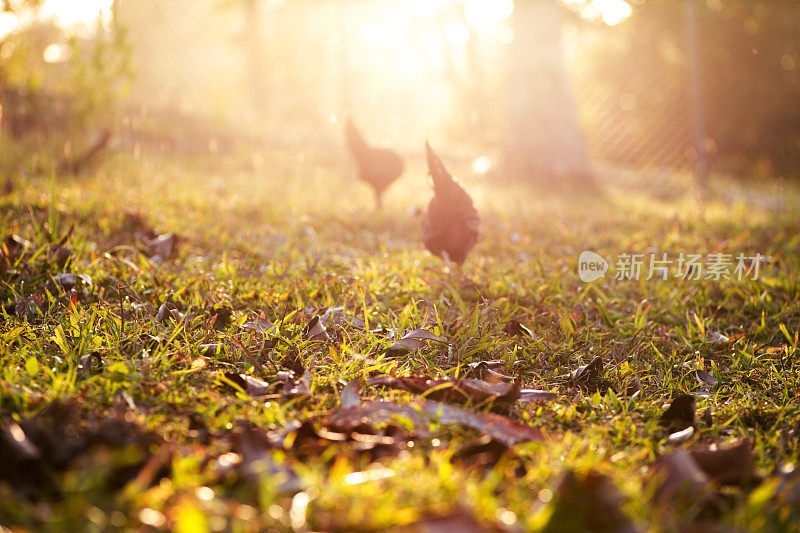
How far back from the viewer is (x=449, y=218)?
2824mm

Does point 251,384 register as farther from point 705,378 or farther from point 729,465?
point 705,378

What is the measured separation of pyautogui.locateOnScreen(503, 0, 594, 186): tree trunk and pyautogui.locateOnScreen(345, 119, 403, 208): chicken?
3964 mm

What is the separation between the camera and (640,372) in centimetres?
224

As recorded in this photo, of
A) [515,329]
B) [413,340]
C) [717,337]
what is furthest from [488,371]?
[717,337]

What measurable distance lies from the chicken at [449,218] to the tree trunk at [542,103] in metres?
5.61

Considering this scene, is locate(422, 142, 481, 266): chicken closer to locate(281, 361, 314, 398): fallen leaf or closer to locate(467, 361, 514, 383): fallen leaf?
locate(467, 361, 514, 383): fallen leaf

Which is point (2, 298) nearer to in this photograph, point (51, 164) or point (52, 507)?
point (52, 507)

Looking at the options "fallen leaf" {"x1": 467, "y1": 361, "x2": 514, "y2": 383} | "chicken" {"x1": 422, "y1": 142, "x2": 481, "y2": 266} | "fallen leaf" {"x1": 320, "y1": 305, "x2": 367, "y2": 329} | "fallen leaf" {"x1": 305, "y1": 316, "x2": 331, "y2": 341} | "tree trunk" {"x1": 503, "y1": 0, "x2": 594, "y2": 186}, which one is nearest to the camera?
"fallen leaf" {"x1": 467, "y1": 361, "x2": 514, "y2": 383}

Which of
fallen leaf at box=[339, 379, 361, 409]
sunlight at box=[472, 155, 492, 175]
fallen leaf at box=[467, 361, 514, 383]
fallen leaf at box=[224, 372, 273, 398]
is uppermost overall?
fallen leaf at box=[224, 372, 273, 398]

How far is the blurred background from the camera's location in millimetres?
6262

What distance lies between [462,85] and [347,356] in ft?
57.5

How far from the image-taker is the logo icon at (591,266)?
3357 millimetres

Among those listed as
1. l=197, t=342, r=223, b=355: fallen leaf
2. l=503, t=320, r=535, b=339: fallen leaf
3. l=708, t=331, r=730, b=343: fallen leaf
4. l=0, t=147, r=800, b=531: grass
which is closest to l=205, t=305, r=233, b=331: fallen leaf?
l=0, t=147, r=800, b=531: grass

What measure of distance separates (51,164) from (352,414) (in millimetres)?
4443
